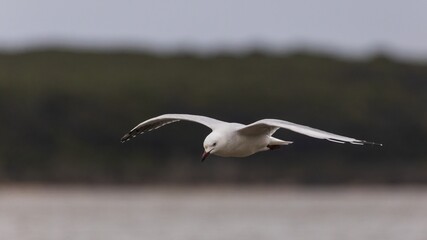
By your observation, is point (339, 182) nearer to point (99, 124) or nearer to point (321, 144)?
point (321, 144)

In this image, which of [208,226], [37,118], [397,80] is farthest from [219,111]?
[208,226]

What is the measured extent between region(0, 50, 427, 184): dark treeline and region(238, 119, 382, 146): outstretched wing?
4542 cm

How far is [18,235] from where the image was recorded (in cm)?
4394

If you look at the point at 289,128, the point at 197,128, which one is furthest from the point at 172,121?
the point at 197,128

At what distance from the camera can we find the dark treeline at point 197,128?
243 feet

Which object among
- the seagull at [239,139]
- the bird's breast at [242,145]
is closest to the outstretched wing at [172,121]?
the seagull at [239,139]

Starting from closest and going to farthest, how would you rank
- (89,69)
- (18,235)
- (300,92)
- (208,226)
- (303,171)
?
(18,235), (208,226), (303,171), (300,92), (89,69)

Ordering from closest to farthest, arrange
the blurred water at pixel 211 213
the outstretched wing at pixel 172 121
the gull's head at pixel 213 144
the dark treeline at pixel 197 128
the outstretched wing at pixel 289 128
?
the outstretched wing at pixel 289 128 < the gull's head at pixel 213 144 < the outstretched wing at pixel 172 121 < the blurred water at pixel 211 213 < the dark treeline at pixel 197 128

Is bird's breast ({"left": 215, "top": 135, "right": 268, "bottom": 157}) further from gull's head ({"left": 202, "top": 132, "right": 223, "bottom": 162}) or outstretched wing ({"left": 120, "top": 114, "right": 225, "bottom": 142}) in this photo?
outstretched wing ({"left": 120, "top": 114, "right": 225, "bottom": 142})

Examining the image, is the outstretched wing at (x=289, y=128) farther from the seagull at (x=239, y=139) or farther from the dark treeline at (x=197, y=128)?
the dark treeline at (x=197, y=128)

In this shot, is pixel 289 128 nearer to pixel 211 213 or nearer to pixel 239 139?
pixel 239 139

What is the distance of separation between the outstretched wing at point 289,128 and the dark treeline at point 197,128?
4542 centimetres

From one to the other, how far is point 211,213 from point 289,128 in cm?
3591

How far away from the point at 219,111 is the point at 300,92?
5928 mm
